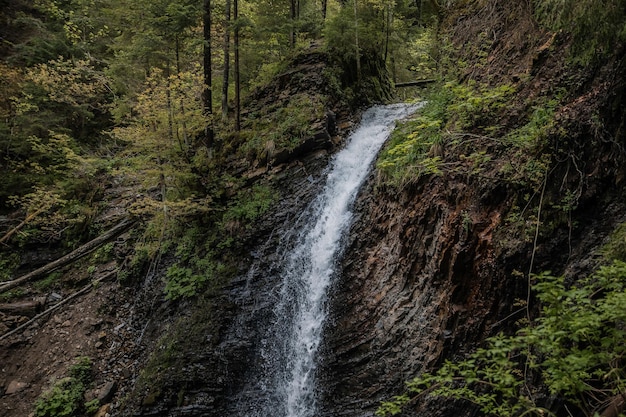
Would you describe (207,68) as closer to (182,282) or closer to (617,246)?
(182,282)

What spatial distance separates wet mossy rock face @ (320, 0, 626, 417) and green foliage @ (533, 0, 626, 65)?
0.25 meters

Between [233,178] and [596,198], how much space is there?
9.58 meters

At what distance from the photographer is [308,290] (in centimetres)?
875

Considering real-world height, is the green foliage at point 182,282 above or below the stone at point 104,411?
above

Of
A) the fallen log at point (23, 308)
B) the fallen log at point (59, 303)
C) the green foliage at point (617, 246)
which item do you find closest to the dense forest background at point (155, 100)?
the fallen log at point (23, 308)

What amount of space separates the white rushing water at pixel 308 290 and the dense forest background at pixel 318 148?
122cm

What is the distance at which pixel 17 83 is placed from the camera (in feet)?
44.9

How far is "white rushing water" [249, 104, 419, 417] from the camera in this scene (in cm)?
765

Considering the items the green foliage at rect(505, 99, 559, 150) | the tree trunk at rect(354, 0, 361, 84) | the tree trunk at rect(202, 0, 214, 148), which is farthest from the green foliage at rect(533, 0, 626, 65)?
the tree trunk at rect(354, 0, 361, 84)

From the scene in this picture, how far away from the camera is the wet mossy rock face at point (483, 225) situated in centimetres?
456

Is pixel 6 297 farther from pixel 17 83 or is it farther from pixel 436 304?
pixel 436 304

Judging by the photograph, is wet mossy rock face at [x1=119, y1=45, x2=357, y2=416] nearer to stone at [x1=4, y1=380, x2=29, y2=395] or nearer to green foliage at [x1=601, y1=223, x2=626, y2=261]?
stone at [x1=4, y1=380, x2=29, y2=395]

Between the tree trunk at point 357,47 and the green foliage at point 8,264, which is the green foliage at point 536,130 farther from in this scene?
the green foliage at point 8,264

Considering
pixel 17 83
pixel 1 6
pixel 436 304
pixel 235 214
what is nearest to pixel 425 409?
pixel 436 304
